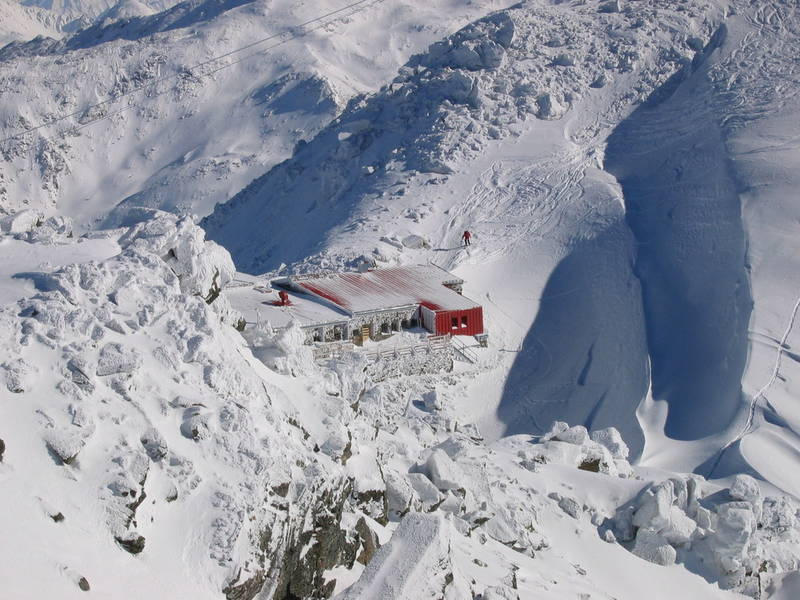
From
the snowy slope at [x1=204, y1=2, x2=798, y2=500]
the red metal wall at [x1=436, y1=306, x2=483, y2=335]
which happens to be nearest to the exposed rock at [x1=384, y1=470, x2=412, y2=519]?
the snowy slope at [x1=204, y1=2, x2=798, y2=500]

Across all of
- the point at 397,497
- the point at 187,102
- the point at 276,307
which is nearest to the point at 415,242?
the point at 276,307

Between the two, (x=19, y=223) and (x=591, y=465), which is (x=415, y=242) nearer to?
(x=591, y=465)

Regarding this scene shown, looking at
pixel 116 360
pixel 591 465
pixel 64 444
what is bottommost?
pixel 591 465

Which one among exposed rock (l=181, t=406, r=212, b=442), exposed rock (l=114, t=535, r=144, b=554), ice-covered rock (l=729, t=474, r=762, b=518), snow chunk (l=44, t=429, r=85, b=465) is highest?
snow chunk (l=44, t=429, r=85, b=465)

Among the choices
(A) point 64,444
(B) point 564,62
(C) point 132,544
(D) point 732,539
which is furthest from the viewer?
(B) point 564,62

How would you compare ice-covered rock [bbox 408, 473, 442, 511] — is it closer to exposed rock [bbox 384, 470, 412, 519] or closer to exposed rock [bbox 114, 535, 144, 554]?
exposed rock [bbox 384, 470, 412, 519]

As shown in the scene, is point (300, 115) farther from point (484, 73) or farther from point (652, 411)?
point (652, 411)
